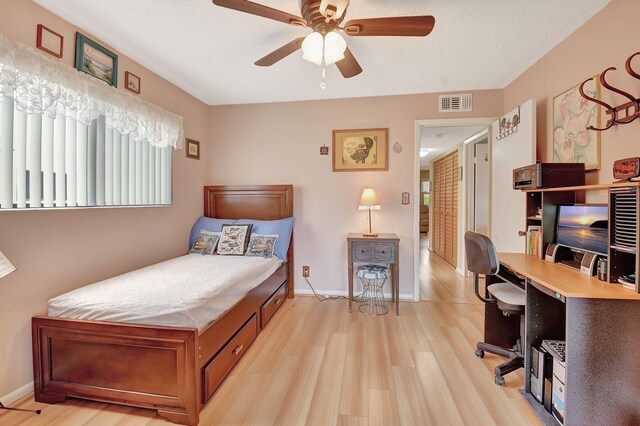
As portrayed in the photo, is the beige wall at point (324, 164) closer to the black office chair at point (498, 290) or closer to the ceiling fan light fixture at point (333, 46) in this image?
the black office chair at point (498, 290)

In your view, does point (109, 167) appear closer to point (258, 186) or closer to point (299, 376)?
point (258, 186)

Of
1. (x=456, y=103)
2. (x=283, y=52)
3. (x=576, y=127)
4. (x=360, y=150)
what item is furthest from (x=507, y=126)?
(x=283, y=52)

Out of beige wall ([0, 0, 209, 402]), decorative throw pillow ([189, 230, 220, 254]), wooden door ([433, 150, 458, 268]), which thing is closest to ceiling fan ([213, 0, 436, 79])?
beige wall ([0, 0, 209, 402])

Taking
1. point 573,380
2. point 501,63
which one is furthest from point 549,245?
point 501,63

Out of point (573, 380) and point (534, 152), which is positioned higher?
point (534, 152)

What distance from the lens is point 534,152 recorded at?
246 cm

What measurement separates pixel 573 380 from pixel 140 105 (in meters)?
3.42

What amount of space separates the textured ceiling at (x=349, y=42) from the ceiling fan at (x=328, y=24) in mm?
305

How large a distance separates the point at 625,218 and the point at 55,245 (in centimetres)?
331

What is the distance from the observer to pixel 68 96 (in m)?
1.89

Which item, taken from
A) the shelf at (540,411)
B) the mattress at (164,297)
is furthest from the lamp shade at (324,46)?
the shelf at (540,411)

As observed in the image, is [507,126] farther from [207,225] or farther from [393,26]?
[207,225]

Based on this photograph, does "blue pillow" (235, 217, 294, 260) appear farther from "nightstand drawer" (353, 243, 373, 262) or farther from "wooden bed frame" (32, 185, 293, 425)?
"wooden bed frame" (32, 185, 293, 425)

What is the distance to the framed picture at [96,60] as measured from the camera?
6.85 feet
